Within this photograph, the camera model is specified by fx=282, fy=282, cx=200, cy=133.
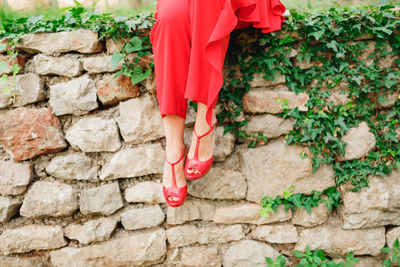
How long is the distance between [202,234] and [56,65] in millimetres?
1360

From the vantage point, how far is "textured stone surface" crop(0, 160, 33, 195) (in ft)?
5.59

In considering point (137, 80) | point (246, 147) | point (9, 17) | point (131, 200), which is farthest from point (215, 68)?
point (9, 17)

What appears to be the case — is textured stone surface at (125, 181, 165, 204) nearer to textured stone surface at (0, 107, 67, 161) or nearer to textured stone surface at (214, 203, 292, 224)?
textured stone surface at (214, 203, 292, 224)

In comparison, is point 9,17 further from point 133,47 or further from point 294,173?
point 294,173

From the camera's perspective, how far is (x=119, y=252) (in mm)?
1773

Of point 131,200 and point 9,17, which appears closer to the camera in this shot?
point 131,200

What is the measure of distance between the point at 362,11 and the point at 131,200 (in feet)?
5.88

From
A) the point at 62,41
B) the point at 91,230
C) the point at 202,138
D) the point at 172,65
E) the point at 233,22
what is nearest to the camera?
the point at 233,22

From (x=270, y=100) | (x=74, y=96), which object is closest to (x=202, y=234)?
(x=270, y=100)

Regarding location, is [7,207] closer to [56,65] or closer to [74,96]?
[74,96]

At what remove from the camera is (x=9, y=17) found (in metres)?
1.88

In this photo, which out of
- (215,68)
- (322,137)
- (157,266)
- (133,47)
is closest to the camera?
(215,68)

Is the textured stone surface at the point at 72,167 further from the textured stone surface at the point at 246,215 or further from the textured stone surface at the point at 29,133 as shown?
the textured stone surface at the point at 246,215

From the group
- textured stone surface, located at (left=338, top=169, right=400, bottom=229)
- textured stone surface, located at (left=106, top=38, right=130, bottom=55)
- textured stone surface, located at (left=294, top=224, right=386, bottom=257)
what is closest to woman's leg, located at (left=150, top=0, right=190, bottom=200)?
textured stone surface, located at (left=106, top=38, right=130, bottom=55)
